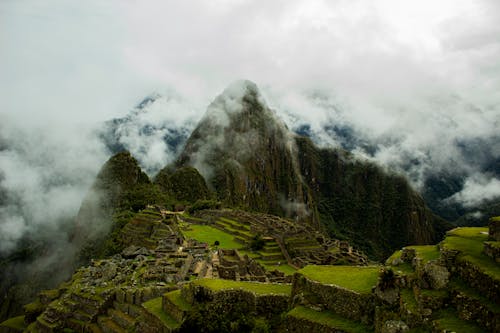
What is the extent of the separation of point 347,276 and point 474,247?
2871 mm

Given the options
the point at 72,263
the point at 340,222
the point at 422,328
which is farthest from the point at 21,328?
the point at 340,222

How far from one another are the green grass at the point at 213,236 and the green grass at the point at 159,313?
25.8m

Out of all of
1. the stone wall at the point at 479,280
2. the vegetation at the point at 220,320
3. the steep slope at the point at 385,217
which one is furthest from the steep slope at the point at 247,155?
the stone wall at the point at 479,280

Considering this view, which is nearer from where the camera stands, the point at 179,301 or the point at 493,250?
the point at 493,250

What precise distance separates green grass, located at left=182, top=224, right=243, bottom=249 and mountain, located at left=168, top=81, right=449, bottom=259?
78.6 metres

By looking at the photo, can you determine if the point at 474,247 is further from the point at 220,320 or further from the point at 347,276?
the point at 220,320

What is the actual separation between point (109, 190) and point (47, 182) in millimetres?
21202

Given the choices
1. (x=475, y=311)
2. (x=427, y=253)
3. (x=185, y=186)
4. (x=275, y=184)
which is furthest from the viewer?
(x=275, y=184)

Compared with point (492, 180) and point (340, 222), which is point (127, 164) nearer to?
point (340, 222)

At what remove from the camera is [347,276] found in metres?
9.05

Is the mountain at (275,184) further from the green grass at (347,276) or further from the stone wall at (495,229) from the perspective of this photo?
the stone wall at (495,229)

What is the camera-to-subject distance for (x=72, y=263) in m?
52.4

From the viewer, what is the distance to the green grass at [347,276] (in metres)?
8.17

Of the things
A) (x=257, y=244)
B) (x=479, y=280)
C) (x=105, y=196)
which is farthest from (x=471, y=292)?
(x=105, y=196)
